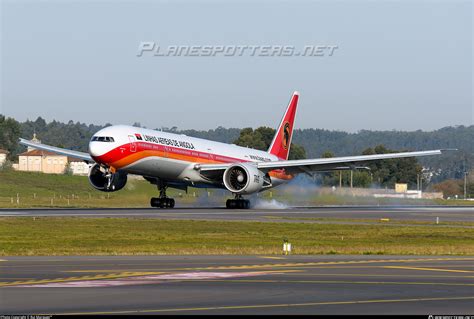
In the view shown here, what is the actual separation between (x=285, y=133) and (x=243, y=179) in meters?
17.5

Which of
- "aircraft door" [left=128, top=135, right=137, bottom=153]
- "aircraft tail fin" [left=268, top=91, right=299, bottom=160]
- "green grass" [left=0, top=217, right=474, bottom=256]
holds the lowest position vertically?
"green grass" [left=0, top=217, right=474, bottom=256]

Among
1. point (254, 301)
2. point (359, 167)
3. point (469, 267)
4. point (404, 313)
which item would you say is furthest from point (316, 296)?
point (359, 167)

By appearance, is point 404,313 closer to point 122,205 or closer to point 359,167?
point 359,167

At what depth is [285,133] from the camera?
90000 mm

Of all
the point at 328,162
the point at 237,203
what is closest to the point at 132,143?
the point at 237,203

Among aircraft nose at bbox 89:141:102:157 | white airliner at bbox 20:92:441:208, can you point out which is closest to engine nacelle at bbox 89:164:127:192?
white airliner at bbox 20:92:441:208

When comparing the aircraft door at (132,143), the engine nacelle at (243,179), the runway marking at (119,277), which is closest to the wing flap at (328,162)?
the engine nacelle at (243,179)

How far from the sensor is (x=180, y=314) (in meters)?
19.1

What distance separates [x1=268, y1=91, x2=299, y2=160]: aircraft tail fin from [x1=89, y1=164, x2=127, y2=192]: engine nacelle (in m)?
18.4

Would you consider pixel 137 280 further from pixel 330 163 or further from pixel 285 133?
pixel 285 133

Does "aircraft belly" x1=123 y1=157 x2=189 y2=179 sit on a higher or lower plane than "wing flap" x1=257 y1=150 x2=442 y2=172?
lower

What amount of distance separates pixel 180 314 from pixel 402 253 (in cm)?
1964

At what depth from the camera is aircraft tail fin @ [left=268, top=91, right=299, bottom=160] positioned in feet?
292

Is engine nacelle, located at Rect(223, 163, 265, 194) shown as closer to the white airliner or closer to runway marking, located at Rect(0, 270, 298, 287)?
the white airliner
